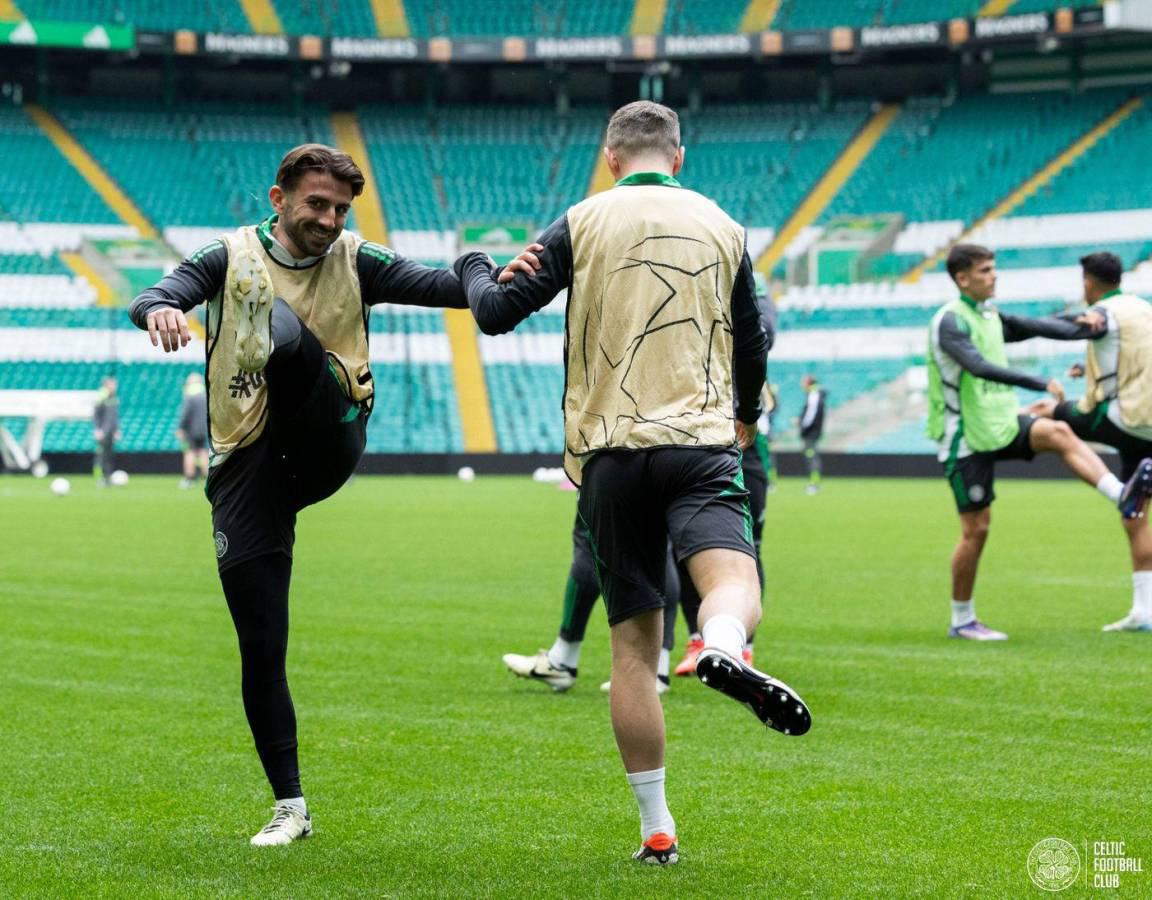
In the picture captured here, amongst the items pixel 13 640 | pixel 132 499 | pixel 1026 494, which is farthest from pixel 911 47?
pixel 13 640

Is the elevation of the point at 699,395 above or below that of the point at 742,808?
above

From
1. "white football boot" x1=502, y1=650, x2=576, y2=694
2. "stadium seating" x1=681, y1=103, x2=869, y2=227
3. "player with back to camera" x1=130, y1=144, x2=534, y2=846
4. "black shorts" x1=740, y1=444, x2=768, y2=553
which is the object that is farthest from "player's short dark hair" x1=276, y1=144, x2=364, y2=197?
"stadium seating" x1=681, y1=103, x2=869, y2=227

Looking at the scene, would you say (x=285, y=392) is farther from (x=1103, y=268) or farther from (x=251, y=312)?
(x=1103, y=268)

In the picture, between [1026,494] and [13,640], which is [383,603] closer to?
[13,640]

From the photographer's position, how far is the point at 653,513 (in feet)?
13.9

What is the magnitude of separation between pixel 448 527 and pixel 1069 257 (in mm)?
23565

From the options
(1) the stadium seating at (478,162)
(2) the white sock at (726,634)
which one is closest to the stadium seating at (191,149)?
(1) the stadium seating at (478,162)

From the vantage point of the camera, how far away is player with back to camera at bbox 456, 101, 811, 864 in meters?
4.11

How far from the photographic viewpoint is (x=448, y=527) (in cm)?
1888

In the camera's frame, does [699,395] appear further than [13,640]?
No

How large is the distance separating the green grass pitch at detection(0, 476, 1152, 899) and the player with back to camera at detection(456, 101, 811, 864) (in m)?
0.59

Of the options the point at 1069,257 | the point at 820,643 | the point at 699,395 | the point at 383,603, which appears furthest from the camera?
the point at 1069,257

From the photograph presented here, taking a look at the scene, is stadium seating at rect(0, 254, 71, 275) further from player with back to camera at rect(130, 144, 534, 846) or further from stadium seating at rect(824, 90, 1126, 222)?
player with back to camera at rect(130, 144, 534, 846)

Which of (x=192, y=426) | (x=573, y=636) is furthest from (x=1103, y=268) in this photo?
(x=192, y=426)
